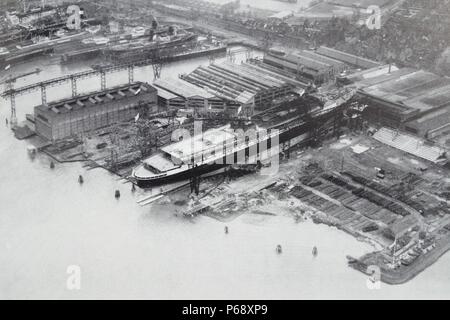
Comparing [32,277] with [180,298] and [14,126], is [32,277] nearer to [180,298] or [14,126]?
[180,298]

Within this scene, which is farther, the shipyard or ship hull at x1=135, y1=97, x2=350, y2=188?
ship hull at x1=135, y1=97, x2=350, y2=188

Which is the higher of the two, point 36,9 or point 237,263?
point 36,9

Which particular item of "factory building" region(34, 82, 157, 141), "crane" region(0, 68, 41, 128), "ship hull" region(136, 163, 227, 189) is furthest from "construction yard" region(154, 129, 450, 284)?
"crane" region(0, 68, 41, 128)

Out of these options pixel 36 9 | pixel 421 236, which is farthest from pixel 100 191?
pixel 36 9

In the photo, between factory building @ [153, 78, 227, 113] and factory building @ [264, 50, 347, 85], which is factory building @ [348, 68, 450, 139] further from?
factory building @ [153, 78, 227, 113]

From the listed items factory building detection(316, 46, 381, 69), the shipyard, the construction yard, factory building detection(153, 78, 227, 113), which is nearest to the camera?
the construction yard

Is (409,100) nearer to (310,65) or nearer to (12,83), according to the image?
(310,65)
